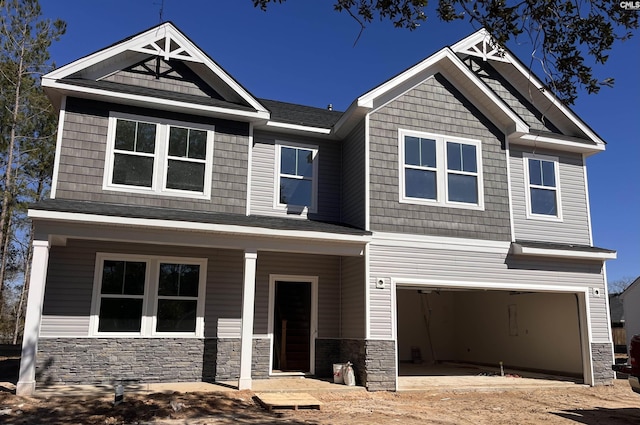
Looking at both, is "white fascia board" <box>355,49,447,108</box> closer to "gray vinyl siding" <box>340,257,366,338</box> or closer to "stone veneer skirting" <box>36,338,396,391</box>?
"gray vinyl siding" <box>340,257,366,338</box>

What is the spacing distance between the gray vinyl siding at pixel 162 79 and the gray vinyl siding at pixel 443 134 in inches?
167

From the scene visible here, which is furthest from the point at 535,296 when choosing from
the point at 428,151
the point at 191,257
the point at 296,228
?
the point at 191,257

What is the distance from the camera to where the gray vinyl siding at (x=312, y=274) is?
1234 centimetres

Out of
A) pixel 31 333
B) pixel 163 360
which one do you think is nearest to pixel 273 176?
pixel 163 360

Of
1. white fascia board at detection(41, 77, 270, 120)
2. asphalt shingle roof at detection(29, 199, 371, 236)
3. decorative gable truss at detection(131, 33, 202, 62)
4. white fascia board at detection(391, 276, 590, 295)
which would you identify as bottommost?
white fascia board at detection(391, 276, 590, 295)

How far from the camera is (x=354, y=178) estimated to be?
1264 cm

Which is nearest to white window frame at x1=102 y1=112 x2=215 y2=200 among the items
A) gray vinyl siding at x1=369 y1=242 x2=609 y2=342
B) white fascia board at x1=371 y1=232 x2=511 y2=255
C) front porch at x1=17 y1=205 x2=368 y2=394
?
front porch at x1=17 y1=205 x2=368 y2=394

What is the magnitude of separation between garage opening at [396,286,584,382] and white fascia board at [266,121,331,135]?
4.27 meters

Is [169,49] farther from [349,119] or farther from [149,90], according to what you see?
[349,119]

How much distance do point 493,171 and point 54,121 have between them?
739 inches

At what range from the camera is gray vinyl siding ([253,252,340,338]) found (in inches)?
486

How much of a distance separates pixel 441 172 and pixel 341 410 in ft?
19.7

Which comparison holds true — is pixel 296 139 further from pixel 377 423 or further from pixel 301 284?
pixel 377 423

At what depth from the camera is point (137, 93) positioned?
1124 centimetres
